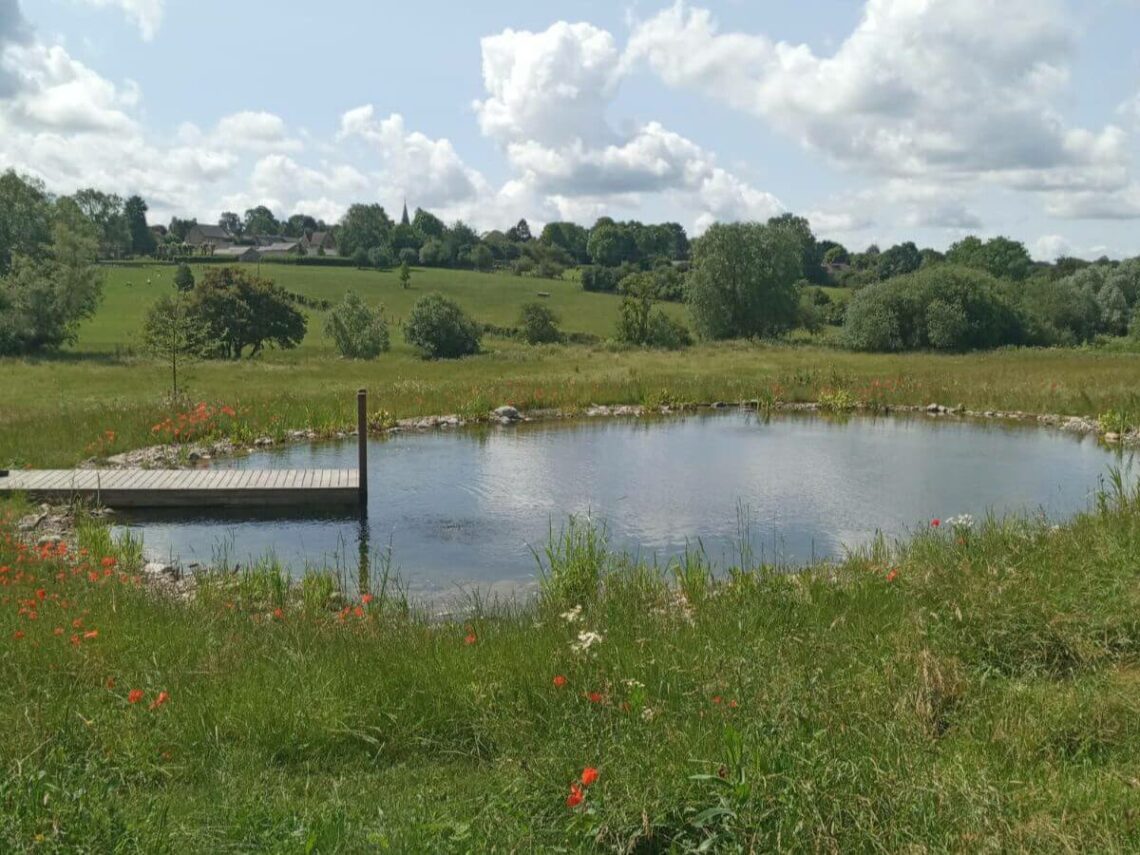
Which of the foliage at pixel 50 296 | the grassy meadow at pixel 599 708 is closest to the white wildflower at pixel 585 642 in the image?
the grassy meadow at pixel 599 708

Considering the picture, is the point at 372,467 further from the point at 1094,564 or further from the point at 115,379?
the point at 115,379

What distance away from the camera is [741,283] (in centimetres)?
6512

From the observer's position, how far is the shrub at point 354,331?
52.3 meters

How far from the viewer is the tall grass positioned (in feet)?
13.4

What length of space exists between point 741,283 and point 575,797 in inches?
2488

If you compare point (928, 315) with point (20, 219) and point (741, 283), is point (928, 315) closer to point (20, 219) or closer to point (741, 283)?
point (741, 283)

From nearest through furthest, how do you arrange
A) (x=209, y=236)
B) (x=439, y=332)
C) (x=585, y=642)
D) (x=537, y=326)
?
1. (x=585, y=642)
2. (x=439, y=332)
3. (x=537, y=326)
4. (x=209, y=236)

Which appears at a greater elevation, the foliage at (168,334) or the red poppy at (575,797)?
the foliage at (168,334)

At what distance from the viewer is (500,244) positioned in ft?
418

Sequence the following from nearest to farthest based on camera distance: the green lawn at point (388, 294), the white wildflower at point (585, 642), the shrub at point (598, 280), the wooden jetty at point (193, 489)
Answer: the white wildflower at point (585, 642)
the wooden jetty at point (193, 489)
the green lawn at point (388, 294)
the shrub at point (598, 280)

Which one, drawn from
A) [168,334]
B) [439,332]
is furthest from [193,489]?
[439,332]

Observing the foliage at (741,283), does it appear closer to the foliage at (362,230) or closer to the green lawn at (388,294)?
the green lawn at (388,294)

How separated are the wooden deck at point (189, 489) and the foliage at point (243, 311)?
40.2 m

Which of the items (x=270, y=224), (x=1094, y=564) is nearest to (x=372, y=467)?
(x=1094, y=564)
